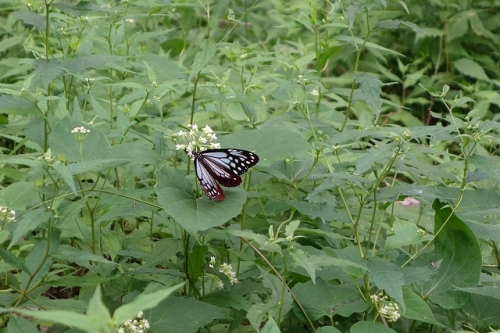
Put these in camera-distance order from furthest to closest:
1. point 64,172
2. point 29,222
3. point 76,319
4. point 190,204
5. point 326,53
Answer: point 326,53 → point 190,204 → point 29,222 → point 64,172 → point 76,319

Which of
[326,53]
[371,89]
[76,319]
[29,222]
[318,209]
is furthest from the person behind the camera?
[326,53]

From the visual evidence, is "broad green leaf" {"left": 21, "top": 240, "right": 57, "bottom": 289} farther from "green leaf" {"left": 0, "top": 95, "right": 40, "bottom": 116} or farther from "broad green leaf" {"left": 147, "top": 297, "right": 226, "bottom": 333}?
"green leaf" {"left": 0, "top": 95, "right": 40, "bottom": 116}

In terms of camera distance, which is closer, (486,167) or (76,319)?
(76,319)

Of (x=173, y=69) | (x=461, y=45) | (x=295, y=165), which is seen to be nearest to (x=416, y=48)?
(x=461, y=45)

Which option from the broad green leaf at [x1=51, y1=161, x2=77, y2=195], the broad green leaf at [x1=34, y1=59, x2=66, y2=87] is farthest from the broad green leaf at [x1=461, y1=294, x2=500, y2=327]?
the broad green leaf at [x1=34, y1=59, x2=66, y2=87]

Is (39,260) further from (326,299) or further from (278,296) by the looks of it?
(326,299)

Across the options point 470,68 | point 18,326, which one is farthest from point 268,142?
point 470,68

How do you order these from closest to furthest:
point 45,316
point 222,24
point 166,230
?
1. point 45,316
2. point 166,230
3. point 222,24

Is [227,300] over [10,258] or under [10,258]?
under

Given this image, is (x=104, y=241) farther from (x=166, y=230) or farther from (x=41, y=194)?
(x=41, y=194)
